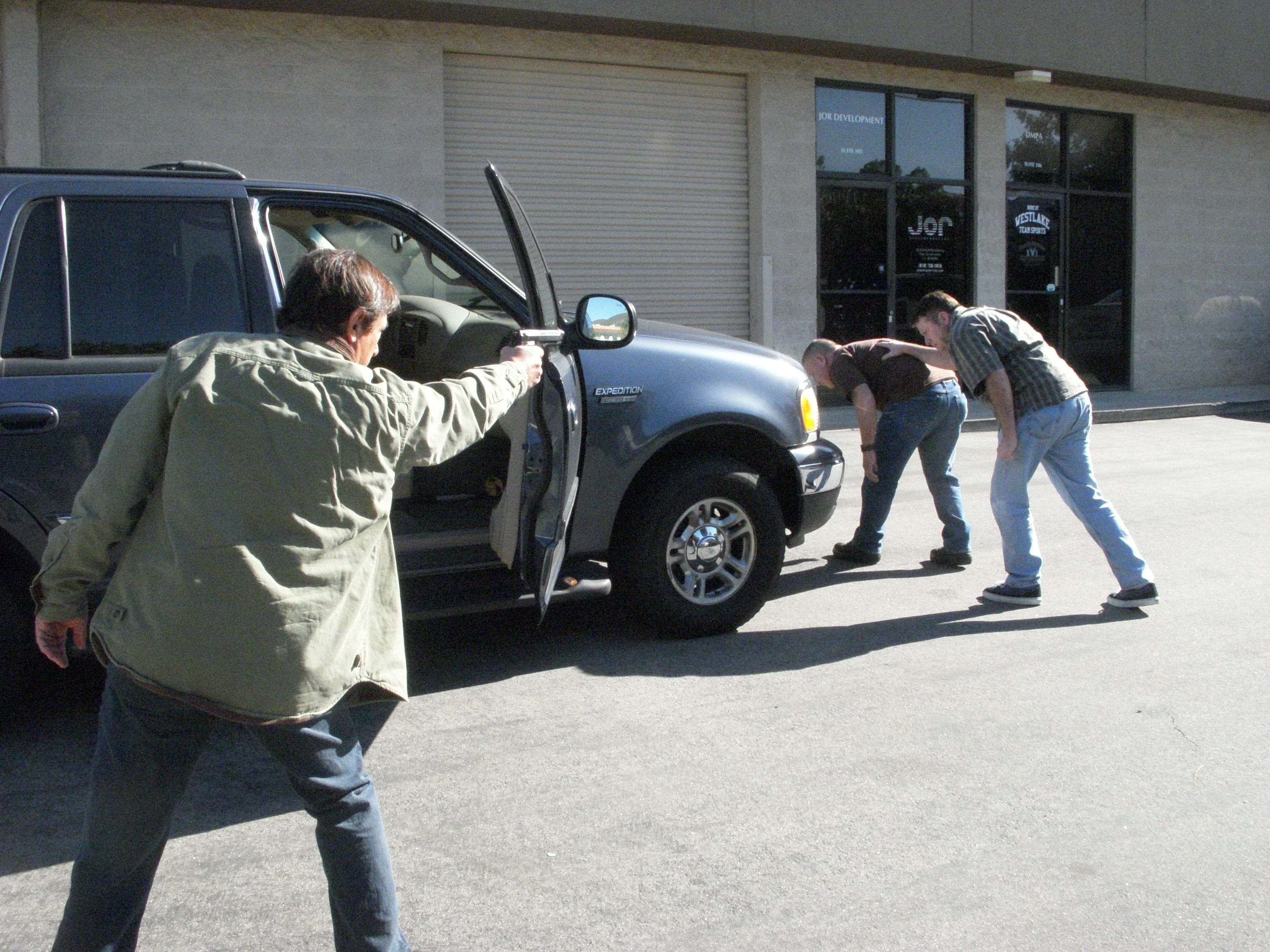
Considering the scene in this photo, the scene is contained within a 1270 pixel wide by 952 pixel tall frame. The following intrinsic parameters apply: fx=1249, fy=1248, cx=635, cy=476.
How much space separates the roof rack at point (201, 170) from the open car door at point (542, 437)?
1047 mm

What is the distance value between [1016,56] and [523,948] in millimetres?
14406

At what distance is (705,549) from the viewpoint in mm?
5258

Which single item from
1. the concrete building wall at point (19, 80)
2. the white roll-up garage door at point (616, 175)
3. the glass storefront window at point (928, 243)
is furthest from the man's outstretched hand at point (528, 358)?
the glass storefront window at point (928, 243)

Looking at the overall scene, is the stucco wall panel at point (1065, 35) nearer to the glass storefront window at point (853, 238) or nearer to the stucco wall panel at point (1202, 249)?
the stucco wall panel at point (1202, 249)

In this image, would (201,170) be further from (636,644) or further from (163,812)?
(163,812)

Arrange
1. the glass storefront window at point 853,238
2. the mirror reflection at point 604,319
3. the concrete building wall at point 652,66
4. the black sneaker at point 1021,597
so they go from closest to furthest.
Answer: the mirror reflection at point 604,319 → the black sneaker at point 1021,597 → the concrete building wall at point 652,66 → the glass storefront window at point 853,238

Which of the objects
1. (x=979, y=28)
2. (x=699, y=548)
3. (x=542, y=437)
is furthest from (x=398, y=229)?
(x=979, y=28)

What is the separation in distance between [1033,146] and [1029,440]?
12.1 m

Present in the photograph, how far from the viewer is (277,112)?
Answer: 38.8 ft

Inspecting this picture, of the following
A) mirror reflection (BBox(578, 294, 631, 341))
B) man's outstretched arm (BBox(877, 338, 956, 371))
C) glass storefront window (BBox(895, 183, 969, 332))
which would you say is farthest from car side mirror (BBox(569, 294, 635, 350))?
glass storefront window (BBox(895, 183, 969, 332))

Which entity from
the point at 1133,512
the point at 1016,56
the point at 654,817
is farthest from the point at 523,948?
the point at 1016,56

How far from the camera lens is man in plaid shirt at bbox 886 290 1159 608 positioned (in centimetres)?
577

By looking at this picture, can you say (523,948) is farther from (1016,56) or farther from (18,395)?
(1016,56)

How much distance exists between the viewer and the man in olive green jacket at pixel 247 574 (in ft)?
7.55
